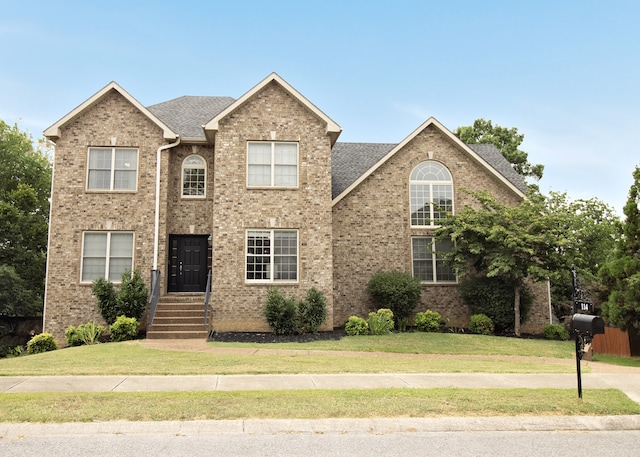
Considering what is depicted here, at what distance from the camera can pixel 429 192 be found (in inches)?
806

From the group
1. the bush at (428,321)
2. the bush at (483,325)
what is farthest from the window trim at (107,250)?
the bush at (483,325)

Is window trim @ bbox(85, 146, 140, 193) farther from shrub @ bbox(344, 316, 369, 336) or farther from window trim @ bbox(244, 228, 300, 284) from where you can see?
shrub @ bbox(344, 316, 369, 336)

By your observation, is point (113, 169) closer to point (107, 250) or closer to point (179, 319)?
point (107, 250)

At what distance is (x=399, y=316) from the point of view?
18.7 metres

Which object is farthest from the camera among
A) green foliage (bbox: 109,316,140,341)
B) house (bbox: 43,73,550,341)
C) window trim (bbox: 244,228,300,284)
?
window trim (bbox: 244,228,300,284)

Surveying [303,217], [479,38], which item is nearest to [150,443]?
[303,217]

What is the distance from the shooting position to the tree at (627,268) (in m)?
14.9

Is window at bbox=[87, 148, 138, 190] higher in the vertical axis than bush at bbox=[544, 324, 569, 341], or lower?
higher

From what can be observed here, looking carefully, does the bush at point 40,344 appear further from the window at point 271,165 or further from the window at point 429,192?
the window at point 429,192

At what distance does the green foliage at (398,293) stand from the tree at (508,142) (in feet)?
67.3

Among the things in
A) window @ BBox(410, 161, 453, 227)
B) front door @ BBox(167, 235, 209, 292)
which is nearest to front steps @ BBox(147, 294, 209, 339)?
front door @ BBox(167, 235, 209, 292)

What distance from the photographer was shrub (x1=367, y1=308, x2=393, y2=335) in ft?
56.2

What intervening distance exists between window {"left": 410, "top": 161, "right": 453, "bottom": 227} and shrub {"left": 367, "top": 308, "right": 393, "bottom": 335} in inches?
161

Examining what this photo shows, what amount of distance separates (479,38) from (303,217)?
311 inches
